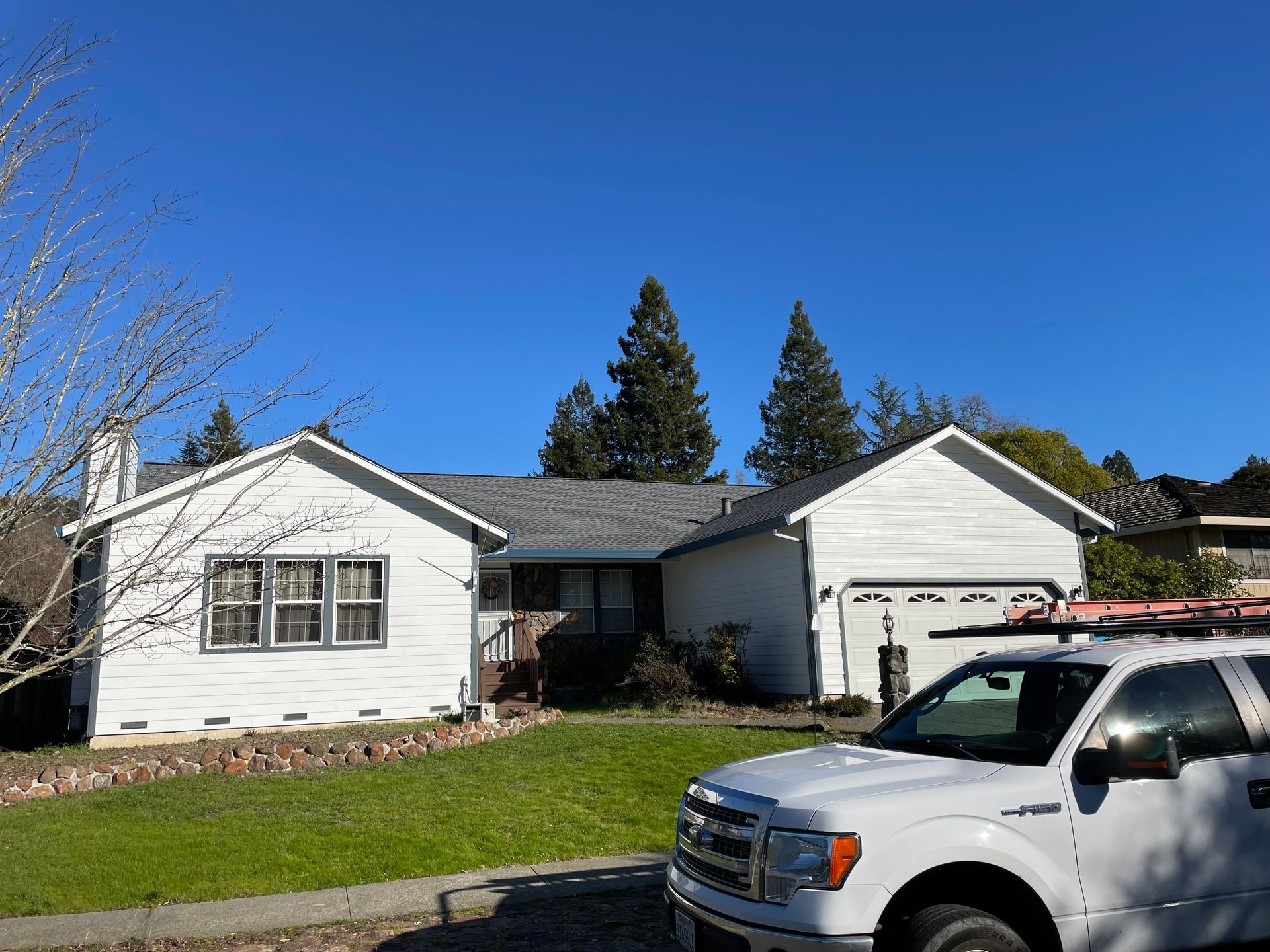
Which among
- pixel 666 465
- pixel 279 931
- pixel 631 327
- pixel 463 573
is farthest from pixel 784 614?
pixel 631 327

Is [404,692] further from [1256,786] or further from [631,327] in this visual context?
[631,327]

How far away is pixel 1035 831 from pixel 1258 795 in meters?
1.30

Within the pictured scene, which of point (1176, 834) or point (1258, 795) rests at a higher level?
point (1258, 795)

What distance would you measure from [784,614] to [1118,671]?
13279 millimetres

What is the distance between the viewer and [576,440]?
4978cm

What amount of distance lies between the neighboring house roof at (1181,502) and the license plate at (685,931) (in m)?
23.3

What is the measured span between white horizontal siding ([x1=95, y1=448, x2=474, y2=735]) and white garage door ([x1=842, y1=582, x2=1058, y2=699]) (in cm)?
710

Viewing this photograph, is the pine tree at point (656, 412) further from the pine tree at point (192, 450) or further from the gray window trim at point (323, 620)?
the pine tree at point (192, 450)

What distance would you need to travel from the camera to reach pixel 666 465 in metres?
49.4

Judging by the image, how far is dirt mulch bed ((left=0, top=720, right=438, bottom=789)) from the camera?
11930 millimetres

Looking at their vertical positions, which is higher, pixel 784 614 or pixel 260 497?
pixel 260 497

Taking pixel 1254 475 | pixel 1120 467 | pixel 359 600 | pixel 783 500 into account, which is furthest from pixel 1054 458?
pixel 1120 467

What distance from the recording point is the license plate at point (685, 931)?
4301 mm

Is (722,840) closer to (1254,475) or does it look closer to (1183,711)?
(1183,711)
